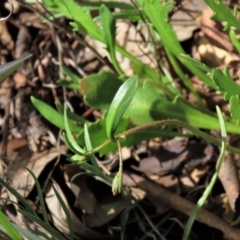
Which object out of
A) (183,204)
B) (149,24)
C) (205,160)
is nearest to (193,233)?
(183,204)

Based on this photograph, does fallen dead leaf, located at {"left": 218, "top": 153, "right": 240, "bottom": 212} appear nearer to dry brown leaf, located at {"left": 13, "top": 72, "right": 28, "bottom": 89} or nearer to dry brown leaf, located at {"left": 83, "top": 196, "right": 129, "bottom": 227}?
dry brown leaf, located at {"left": 83, "top": 196, "right": 129, "bottom": 227}

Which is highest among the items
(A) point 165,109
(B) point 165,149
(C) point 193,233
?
(A) point 165,109

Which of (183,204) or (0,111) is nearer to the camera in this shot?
(183,204)

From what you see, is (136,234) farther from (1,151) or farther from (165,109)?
(1,151)

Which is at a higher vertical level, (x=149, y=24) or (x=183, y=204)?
(x=149, y=24)

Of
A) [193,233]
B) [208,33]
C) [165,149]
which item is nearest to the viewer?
[193,233]
